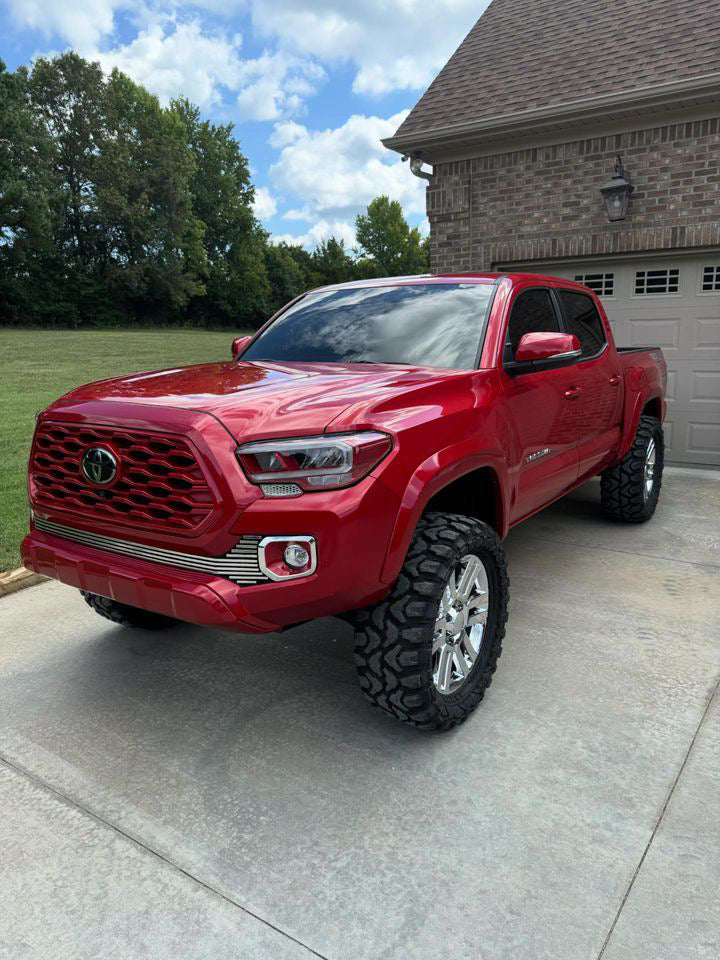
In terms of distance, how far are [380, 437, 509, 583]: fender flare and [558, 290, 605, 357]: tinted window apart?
1991 mm

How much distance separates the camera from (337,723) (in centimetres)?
299

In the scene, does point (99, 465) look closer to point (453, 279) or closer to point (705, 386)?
point (453, 279)

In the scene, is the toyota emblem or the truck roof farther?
the truck roof

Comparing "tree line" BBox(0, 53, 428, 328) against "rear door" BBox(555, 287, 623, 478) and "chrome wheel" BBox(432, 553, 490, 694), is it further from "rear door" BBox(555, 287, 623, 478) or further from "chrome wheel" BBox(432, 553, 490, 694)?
"chrome wheel" BBox(432, 553, 490, 694)

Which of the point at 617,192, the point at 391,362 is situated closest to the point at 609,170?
the point at 617,192

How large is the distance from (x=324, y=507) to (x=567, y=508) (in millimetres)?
4568

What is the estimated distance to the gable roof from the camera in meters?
8.08

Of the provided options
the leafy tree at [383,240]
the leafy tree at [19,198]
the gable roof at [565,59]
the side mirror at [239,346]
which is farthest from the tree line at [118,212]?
the side mirror at [239,346]

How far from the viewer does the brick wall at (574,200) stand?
7.83 metres

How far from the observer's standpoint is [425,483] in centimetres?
267

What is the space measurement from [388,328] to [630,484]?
2.86 m

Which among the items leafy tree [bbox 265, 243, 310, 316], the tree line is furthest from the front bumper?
leafy tree [bbox 265, 243, 310, 316]

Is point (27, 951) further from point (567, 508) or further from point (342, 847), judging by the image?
point (567, 508)

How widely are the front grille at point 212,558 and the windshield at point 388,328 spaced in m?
1.47
